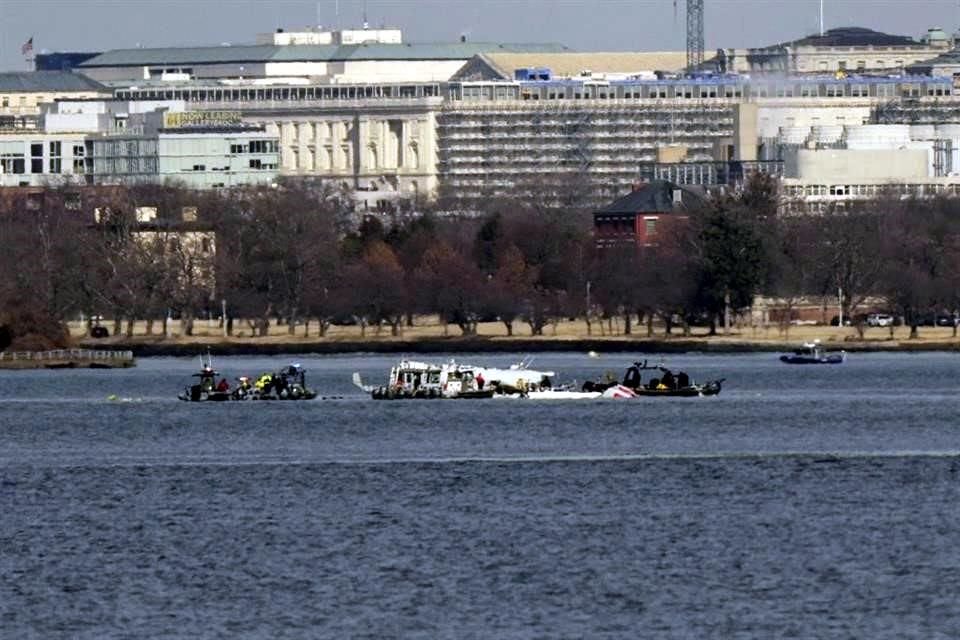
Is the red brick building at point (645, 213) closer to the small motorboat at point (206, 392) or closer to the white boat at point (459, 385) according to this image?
the white boat at point (459, 385)

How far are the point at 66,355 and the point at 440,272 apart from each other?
26774mm

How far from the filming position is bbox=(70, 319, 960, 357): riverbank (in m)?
135

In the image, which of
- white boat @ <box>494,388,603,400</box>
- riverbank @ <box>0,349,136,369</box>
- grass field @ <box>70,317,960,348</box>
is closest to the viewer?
white boat @ <box>494,388,603,400</box>

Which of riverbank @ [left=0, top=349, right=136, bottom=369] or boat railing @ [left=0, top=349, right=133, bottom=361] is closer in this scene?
riverbank @ [left=0, top=349, right=136, bottom=369]

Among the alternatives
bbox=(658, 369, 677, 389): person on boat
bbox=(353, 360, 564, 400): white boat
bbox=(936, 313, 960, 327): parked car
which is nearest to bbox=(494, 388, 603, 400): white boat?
bbox=(353, 360, 564, 400): white boat

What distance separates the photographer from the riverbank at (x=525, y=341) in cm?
13462

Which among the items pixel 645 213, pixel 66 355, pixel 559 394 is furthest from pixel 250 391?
pixel 645 213

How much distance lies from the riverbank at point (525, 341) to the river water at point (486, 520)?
3552 cm

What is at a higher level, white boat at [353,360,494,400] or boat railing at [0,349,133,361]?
boat railing at [0,349,133,361]

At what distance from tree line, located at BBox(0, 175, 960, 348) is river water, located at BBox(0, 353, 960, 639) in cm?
4809

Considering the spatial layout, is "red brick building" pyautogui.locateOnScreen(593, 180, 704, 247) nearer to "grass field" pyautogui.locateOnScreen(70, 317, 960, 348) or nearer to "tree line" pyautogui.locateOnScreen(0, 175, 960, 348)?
"tree line" pyautogui.locateOnScreen(0, 175, 960, 348)

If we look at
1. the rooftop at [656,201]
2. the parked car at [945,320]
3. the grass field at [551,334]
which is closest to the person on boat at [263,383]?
the grass field at [551,334]

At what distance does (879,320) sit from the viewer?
495 feet

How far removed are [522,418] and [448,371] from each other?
11.1 meters
